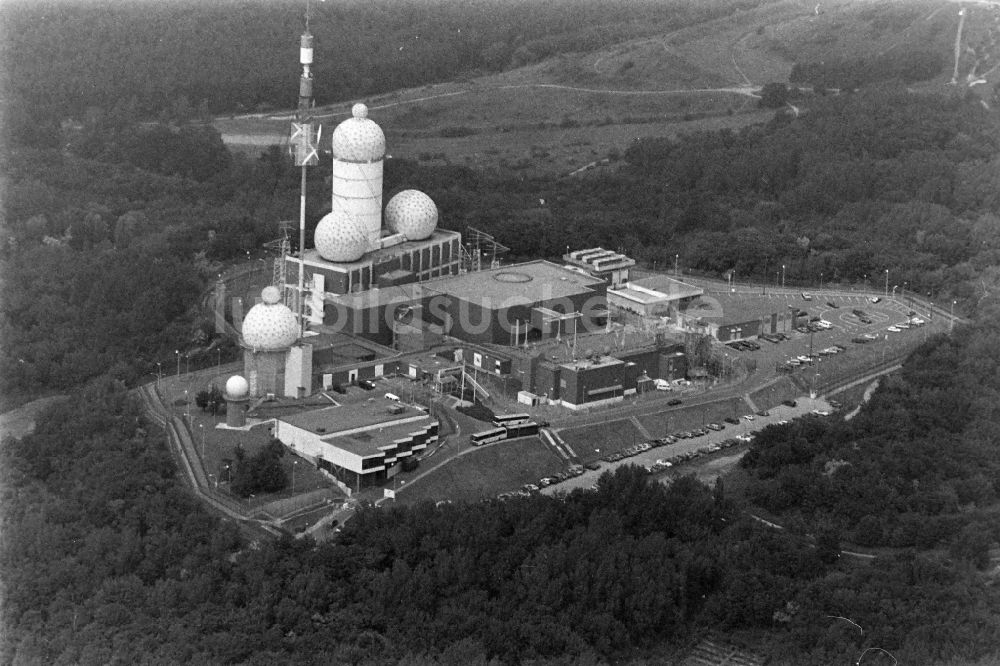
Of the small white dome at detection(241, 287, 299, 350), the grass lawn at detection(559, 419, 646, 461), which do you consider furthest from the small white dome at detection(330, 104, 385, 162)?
the grass lawn at detection(559, 419, 646, 461)

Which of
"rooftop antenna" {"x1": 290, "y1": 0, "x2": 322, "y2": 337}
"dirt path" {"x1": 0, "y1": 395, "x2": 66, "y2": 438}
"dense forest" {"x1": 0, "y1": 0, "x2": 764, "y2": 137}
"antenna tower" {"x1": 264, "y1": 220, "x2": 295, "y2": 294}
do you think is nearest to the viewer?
"dirt path" {"x1": 0, "y1": 395, "x2": 66, "y2": 438}

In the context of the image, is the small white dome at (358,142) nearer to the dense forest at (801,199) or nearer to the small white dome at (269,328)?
the small white dome at (269,328)

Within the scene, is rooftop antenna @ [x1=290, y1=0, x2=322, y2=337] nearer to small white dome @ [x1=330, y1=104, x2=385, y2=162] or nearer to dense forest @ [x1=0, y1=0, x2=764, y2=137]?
small white dome @ [x1=330, y1=104, x2=385, y2=162]

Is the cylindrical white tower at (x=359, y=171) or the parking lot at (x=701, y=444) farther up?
the cylindrical white tower at (x=359, y=171)

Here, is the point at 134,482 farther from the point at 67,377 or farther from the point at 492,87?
the point at 492,87

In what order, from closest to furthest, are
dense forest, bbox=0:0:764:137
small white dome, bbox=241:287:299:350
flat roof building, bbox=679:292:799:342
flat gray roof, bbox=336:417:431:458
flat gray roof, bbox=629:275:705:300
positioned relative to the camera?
flat gray roof, bbox=336:417:431:458
small white dome, bbox=241:287:299:350
flat roof building, bbox=679:292:799:342
flat gray roof, bbox=629:275:705:300
dense forest, bbox=0:0:764:137

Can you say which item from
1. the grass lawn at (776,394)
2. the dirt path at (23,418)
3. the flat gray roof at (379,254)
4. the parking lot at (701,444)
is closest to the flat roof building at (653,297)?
the grass lawn at (776,394)

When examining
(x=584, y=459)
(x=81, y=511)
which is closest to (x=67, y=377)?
(x=81, y=511)

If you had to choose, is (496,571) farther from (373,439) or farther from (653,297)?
(653,297)
